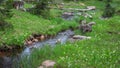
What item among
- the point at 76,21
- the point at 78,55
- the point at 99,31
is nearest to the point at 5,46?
the point at 78,55

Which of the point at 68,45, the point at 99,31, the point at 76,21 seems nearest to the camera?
the point at 68,45

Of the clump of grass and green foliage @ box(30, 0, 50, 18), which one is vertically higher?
the clump of grass

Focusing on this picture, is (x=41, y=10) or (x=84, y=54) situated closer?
(x=84, y=54)

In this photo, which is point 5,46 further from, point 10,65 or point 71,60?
point 71,60

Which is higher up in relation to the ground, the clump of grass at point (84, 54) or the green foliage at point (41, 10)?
the clump of grass at point (84, 54)

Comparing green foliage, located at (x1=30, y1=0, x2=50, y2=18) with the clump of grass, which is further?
green foliage, located at (x1=30, y1=0, x2=50, y2=18)

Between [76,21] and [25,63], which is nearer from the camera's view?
[25,63]

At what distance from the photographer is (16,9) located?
43344 mm

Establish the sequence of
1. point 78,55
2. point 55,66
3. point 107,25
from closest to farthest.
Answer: point 55,66, point 78,55, point 107,25

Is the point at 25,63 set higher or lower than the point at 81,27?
higher

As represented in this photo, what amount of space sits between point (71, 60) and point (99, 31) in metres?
13.2

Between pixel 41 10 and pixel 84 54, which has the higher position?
pixel 84 54

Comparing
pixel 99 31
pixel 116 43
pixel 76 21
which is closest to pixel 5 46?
pixel 116 43

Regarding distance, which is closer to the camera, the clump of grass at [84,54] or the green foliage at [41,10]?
the clump of grass at [84,54]
